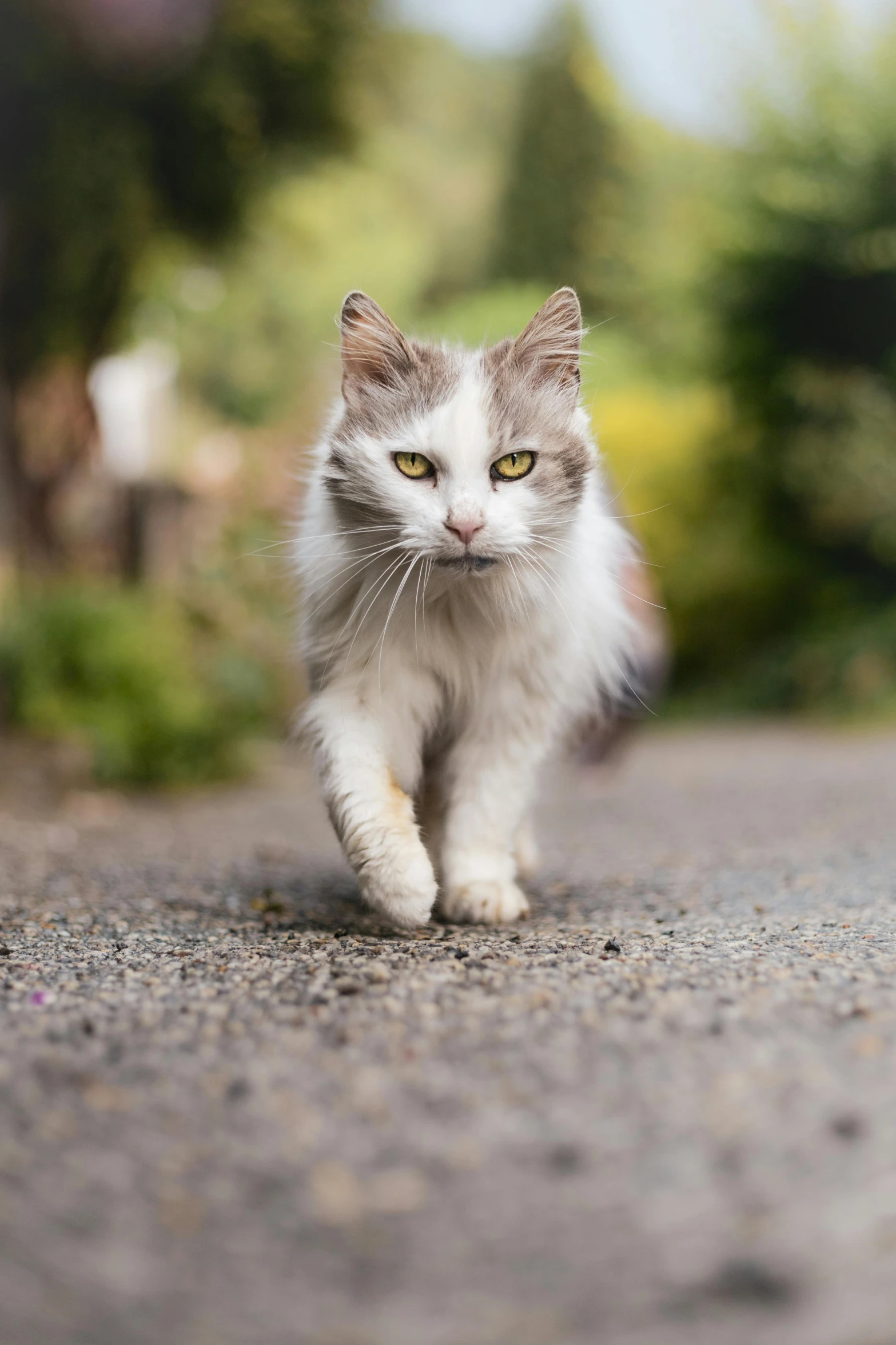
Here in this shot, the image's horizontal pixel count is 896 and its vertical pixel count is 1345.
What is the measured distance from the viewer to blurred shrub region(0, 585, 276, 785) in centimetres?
671

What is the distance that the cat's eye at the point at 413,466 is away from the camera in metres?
2.59

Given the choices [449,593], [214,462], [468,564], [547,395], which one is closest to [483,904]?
[449,593]

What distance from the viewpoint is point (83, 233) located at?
7602 mm

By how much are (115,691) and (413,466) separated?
4.97 metres

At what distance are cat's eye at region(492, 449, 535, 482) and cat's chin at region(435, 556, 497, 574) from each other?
0.66 feet

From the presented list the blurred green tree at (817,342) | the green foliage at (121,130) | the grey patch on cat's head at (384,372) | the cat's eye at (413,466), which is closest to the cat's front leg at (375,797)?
the cat's eye at (413,466)

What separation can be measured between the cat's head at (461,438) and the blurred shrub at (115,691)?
14.2 feet

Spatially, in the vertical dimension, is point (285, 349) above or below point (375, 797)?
above

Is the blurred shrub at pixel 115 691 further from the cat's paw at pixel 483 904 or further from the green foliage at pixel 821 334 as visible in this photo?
the green foliage at pixel 821 334

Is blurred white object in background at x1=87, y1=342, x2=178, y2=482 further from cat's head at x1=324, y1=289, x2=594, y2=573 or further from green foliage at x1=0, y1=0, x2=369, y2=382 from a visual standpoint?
cat's head at x1=324, y1=289, x2=594, y2=573

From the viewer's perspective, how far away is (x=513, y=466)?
8.57 ft

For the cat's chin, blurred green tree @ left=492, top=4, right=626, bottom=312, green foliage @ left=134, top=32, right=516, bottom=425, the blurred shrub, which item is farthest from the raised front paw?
blurred green tree @ left=492, top=4, right=626, bottom=312

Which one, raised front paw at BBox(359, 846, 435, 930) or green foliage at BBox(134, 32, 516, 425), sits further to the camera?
green foliage at BBox(134, 32, 516, 425)

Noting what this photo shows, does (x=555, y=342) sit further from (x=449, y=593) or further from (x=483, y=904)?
(x=483, y=904)
